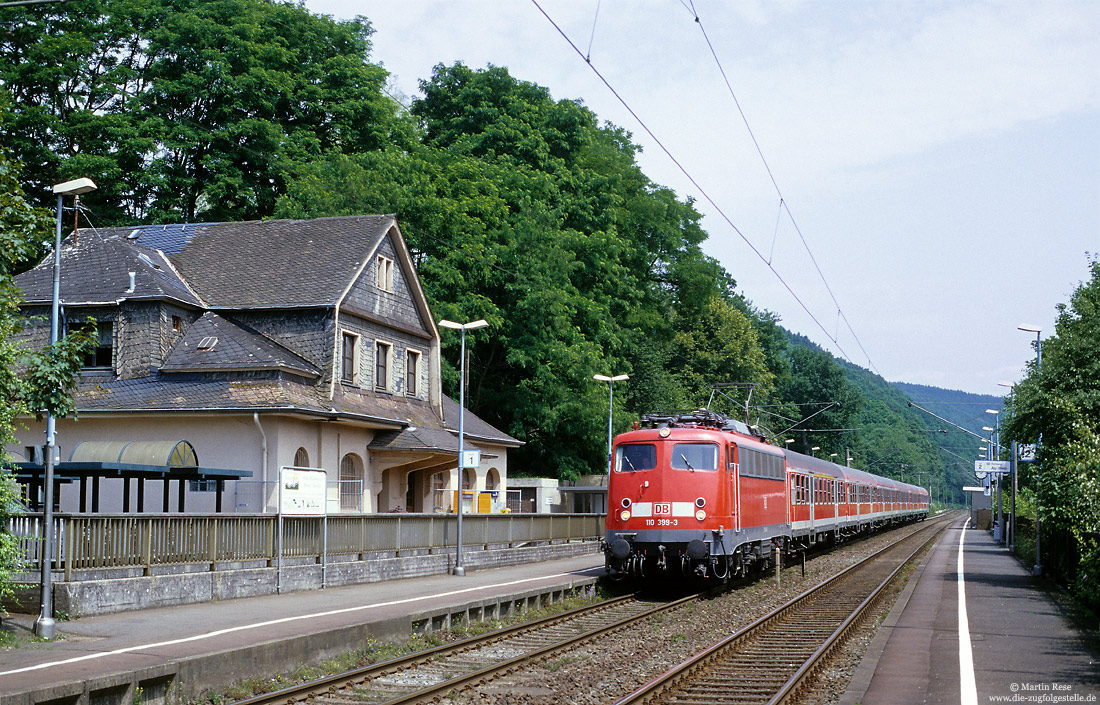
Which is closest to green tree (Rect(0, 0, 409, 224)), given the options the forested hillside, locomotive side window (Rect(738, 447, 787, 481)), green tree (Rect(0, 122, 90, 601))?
the forested hillside

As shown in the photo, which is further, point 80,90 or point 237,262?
point 80,90

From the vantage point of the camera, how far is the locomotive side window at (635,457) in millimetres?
22719

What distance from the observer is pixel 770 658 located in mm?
14977

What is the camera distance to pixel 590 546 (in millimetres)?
36344

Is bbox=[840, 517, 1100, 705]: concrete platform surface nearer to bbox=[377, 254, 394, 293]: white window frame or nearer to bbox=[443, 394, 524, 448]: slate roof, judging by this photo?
bbox=[443, 394, 524, 448]: slate roof

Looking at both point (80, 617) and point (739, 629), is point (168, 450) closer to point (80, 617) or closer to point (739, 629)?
point (80, 617)

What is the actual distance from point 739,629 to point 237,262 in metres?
21.5

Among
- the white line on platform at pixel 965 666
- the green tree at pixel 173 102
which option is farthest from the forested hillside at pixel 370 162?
the white line on platform at pixel 965 666

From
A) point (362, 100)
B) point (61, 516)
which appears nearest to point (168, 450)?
point (61, 516)

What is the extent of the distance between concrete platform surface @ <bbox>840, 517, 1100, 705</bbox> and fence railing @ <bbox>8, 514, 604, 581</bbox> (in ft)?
33.1

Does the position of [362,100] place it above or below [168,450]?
above

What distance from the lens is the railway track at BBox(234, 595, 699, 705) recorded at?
1180cm

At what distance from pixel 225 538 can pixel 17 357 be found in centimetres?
647

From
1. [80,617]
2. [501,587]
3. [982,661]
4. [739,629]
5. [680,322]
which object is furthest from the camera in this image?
[680,322]
